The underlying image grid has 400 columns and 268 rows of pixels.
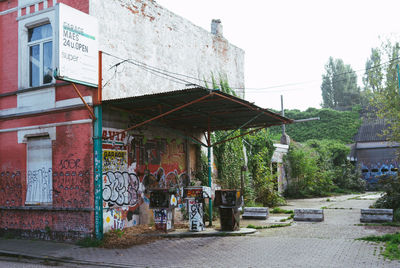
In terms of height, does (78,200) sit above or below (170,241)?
above

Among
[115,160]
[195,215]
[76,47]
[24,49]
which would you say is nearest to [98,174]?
[115,160]

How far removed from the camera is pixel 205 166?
15797 mm

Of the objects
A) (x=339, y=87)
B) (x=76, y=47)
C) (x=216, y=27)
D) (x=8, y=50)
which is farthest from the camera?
(x=339, y=87)

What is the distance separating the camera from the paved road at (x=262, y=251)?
7.95 metres

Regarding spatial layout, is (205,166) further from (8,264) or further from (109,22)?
(8,264)

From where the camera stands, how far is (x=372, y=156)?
103ft

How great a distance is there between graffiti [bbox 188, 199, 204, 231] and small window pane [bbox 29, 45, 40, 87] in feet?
20.7

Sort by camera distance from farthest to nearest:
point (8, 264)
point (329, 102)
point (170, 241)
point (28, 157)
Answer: point (329, 102), point (28, 157), point (170, 241), point (8, 264)

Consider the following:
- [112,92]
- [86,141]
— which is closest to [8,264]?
[86,141]

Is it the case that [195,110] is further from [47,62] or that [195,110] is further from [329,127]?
[329,127]

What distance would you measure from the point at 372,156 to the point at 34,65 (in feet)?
89.5

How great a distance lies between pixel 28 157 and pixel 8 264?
14.3 feet

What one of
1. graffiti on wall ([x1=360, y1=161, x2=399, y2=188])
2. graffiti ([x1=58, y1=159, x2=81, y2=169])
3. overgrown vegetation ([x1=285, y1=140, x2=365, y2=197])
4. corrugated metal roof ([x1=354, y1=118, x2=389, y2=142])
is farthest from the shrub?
corrugated metal roof ([x1=354, y1=118, x2=389, y2=142])

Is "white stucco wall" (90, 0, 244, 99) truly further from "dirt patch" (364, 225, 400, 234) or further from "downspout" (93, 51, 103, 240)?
"dirt patch" (364, 225, 400, 234)
